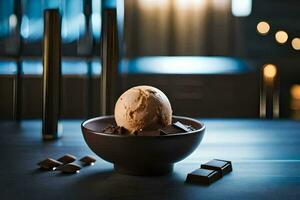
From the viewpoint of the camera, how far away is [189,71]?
7.84 ft

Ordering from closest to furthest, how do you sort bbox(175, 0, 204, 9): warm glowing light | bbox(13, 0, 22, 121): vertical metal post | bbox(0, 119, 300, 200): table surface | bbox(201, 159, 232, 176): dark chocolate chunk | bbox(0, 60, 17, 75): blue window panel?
bbox(0, 119, 300, 200): table surface → bbox(201, 159, 232, 176): dark chocolate chunk → bbox(13, 0, 22, 121): vertical metal post → bbox(0, 60, 17, 75): blue window panel → bbox(175, 0, 204, 9): warm glowing light

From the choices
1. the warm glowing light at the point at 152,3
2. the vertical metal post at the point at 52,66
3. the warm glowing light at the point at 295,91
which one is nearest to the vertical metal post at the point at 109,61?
the vertical metal post at the point at 52,66

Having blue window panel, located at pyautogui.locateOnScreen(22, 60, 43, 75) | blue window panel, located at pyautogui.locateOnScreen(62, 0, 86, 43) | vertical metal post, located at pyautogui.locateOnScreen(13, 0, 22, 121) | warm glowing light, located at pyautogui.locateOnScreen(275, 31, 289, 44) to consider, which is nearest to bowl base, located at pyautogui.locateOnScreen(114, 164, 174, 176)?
vertical metal post, located at pyautogui.locateOnScreen(13, 0, 22, 121)

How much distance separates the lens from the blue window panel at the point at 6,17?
91.6 inches

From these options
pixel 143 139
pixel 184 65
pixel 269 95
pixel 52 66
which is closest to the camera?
pixel 143 139

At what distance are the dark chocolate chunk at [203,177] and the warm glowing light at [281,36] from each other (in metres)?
1.71

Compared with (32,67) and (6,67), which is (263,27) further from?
(6,67)

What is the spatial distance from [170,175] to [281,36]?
1.73 m

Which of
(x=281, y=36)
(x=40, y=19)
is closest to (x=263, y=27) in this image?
(x=281, y=36)

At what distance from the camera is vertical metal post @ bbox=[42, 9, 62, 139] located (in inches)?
48.9

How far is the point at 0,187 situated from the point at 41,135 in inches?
18.9

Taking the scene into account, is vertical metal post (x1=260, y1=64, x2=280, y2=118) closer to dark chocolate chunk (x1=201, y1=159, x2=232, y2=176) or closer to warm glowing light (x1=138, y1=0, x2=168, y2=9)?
warm glowing light (x1=138, y1=0, x2=168, y2=9)

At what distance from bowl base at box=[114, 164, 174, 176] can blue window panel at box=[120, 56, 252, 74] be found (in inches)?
58.9

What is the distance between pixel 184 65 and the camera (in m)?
2.50
